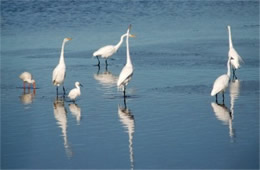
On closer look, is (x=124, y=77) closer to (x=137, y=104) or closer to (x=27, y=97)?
(x=137, y=104)

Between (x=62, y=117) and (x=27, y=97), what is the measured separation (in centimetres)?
246

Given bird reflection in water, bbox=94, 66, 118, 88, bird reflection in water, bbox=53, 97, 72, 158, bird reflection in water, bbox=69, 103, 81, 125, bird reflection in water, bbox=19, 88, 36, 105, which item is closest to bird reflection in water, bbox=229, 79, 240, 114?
bird reflection in water, bbox=94, 66, 118, 88

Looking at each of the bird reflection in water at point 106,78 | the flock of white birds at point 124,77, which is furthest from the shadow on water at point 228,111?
the bird reflection in water at point 106,78

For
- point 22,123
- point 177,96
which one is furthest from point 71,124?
point 177,96

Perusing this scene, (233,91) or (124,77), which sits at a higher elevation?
(124,77)

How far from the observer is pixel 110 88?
16.4 meters

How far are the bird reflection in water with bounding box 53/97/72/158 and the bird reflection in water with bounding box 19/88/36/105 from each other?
2.09 ft

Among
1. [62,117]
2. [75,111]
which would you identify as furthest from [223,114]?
[62,117]

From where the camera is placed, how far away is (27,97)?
15562mm

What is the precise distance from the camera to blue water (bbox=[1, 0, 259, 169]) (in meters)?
10.6

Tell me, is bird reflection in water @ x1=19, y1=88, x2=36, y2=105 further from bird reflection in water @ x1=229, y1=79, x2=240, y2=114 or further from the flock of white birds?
bird reflection in water @ x1=229, y1=79, x2=240, y2=114

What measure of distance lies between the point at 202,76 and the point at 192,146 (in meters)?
6.70

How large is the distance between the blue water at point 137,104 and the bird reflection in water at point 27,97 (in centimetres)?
3

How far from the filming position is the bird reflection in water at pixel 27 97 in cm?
1506
